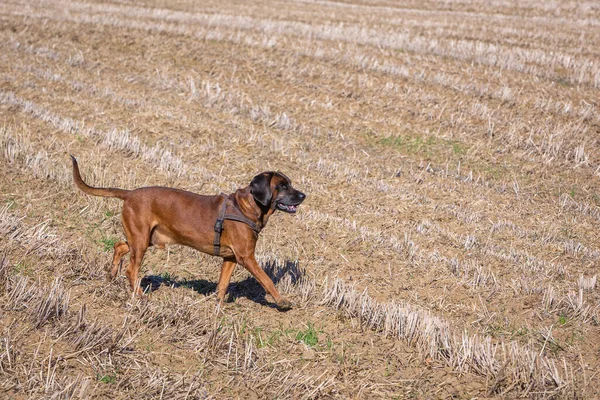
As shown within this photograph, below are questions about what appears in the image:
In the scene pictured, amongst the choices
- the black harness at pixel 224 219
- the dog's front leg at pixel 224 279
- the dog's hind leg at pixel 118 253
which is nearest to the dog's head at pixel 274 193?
the black harness at pixel 224 219

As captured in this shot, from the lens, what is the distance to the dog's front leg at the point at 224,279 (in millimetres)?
6789

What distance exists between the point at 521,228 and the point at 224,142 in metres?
5.14

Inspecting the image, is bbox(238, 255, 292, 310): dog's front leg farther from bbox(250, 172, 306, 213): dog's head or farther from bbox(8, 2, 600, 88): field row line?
bbox(8, 2, 600, 88): field row line

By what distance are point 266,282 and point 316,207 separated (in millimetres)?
3620

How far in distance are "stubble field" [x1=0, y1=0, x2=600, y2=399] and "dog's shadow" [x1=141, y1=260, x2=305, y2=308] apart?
1.6 inches

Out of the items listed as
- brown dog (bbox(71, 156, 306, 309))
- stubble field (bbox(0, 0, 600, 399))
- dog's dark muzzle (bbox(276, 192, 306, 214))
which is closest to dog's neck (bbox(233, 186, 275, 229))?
brown dog (bbox(71, 156, 306, 309))

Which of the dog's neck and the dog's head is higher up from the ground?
the dog's head

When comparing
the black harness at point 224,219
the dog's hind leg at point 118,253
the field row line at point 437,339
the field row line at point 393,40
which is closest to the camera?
the field row line at point 437,339

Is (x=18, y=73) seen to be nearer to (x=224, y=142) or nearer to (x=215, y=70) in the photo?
(x=215, y=70)

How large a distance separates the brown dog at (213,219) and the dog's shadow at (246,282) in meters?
0.57

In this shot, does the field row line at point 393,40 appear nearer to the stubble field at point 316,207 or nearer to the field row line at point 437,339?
the stubble field at point 316,207

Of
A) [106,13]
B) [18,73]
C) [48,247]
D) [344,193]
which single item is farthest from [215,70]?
[48,247]

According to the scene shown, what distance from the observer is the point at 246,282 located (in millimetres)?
7750

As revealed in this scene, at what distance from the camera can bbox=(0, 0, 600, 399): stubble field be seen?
541 cm
